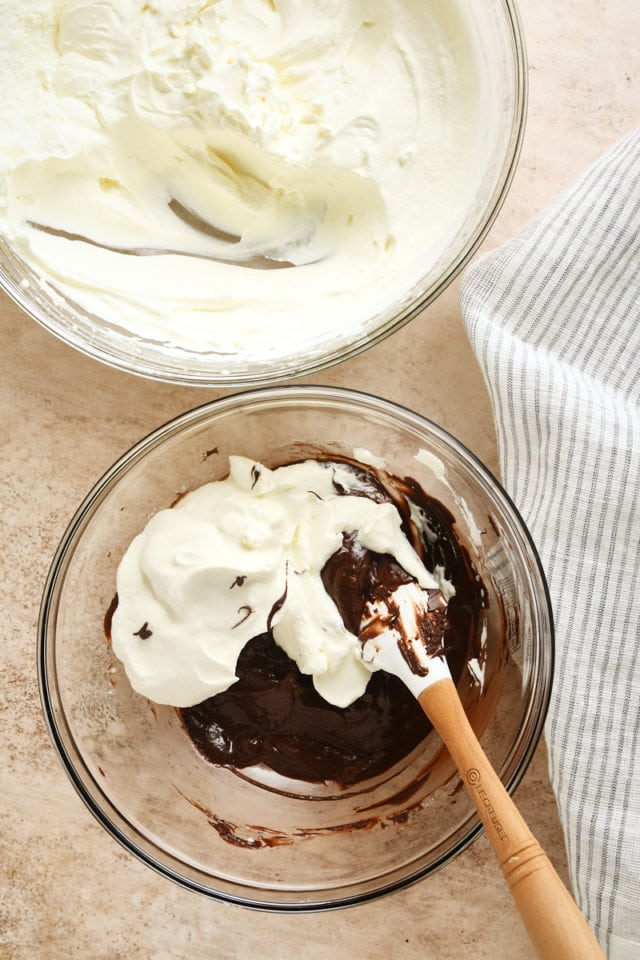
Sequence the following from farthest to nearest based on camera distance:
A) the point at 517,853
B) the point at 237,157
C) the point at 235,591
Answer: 1. the point at 237,157
2. the point at 235,591
3. the point at 517,853

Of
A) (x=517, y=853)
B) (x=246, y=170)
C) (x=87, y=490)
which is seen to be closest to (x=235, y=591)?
(x=87, y=490)

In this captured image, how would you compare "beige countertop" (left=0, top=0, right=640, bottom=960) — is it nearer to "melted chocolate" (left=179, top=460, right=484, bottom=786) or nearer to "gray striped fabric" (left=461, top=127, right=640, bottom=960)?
"gray striped fabric" (left=461, top=127, right=640, bottom=960)

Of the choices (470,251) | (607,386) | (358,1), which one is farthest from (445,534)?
(358,1)

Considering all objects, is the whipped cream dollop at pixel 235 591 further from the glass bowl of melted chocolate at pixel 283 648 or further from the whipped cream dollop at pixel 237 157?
the whipped cream dollop at pixel 237 157

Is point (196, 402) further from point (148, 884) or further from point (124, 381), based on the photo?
point (148, 884)

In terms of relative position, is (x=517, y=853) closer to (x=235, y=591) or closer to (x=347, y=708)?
(x=347, y=708)

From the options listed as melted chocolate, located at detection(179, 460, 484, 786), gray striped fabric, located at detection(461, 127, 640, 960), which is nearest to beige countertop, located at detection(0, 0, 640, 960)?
gray striped fabric, located at detection(461, 127, 640, 960)

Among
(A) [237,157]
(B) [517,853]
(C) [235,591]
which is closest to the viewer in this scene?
(B) [517,853]
